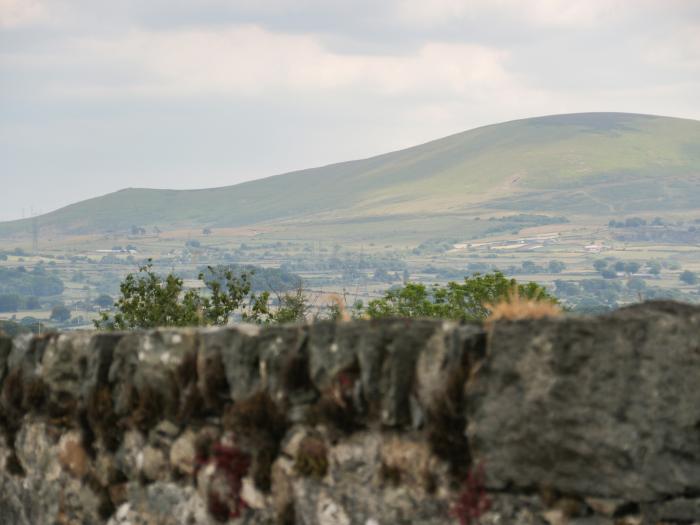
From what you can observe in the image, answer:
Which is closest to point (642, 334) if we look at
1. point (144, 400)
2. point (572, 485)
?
point (572, 485)

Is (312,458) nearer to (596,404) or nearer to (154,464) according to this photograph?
(154,464)

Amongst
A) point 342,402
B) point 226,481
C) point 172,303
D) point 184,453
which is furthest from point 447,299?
point 342,402

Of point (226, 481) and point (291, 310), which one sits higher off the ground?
point (226, 481)

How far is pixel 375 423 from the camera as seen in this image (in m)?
7.65

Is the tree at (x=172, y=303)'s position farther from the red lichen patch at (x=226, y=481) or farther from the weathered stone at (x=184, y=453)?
the red lichen patch at (x=226, y=481)

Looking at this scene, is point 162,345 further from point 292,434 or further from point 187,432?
point 292,434

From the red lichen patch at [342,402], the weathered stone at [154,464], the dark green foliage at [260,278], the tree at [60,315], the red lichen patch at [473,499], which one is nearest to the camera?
the red lichen patch at [473,499]

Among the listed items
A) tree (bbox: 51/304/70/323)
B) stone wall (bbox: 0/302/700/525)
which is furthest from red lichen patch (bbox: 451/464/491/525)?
tree (bbox: 51/304/70/323)

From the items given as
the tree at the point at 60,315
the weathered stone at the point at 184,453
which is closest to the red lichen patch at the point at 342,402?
the weathered stone at the point at 184,453

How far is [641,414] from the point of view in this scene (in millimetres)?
6863

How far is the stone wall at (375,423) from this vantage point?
6.88 metres

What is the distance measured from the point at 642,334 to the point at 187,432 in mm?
3008

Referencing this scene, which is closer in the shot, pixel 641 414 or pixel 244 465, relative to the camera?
pixel 641 414

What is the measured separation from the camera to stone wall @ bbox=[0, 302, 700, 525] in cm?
688
